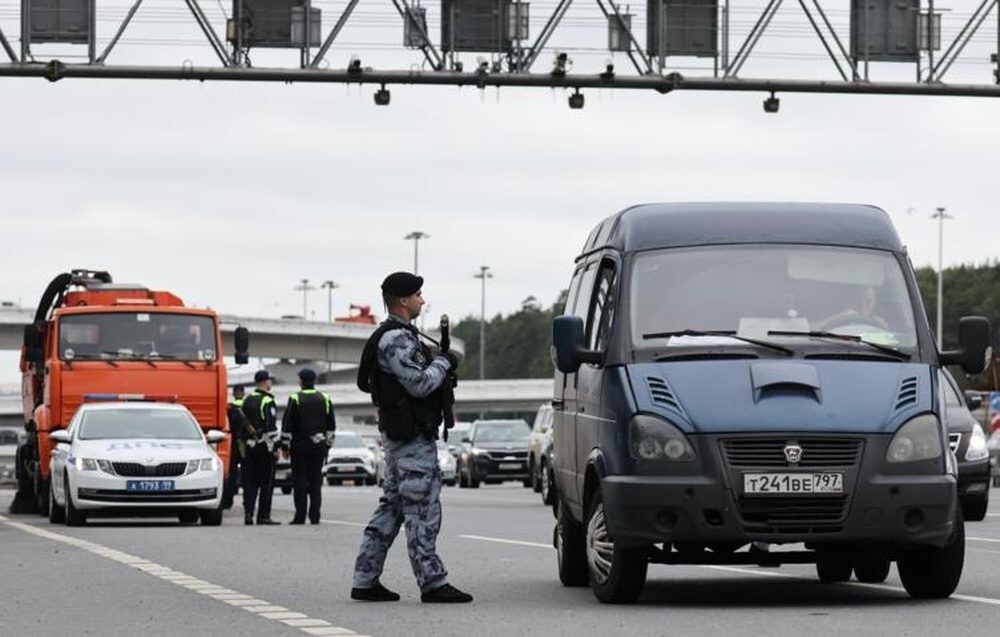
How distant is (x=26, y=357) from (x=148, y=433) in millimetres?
6444

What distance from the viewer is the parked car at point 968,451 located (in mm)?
24641

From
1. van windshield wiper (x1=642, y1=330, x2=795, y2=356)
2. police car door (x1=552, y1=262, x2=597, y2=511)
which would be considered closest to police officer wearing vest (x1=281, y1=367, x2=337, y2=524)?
police car door (x1=552, y1=262, x2=597, y2=511)

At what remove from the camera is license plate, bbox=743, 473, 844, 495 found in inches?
525

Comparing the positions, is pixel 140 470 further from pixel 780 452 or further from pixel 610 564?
pixel 780 452

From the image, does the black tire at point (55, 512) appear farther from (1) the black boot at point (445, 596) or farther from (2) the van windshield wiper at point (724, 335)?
(2) the van windshield wiper at point (724, 335)

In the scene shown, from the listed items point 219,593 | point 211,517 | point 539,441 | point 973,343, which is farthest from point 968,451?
point 539,441

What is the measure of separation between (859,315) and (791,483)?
1.42 m

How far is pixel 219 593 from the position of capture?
50.8 feet

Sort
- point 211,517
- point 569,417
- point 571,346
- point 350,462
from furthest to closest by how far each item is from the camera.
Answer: point 350,462 < point 211,517 < point 569,417 < point 571,346

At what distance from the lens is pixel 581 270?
16547 millimetres

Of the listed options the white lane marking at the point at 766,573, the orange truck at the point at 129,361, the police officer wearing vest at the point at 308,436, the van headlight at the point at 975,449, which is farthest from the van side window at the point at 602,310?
the orange truck at the point at 129,361

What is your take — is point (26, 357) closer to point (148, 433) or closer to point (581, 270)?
point (148, 433)

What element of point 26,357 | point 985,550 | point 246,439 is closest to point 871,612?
point 985,550

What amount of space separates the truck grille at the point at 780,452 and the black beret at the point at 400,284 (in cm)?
196
